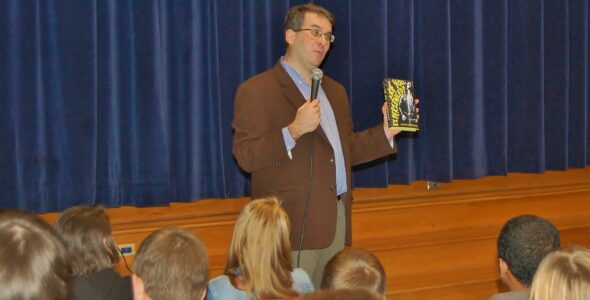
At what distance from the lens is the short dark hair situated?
238 centimetres

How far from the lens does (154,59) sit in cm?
360

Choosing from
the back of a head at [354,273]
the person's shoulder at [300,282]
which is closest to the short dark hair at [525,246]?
the back of a head at [354,273]

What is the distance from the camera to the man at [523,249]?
238cm

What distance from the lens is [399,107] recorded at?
11.1 feet

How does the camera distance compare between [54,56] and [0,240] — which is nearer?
[0,240]

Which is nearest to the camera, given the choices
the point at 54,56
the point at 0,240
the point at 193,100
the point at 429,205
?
the point at 0,240

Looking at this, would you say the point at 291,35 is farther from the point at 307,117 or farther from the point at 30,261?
the point at 30,261

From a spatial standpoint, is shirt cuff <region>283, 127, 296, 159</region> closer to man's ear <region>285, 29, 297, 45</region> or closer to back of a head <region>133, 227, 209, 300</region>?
man's ear <region>285, 29, 297, 45</region>

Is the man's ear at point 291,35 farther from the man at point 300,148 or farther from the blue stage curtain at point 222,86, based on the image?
the blue stage curtain at point 222,86

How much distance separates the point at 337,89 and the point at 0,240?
2.53 m

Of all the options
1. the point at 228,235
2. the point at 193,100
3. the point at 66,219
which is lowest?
the point at 228,235

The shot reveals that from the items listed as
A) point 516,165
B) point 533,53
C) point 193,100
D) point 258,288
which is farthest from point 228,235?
point 533,53

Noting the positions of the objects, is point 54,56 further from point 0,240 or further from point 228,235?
point 0,240

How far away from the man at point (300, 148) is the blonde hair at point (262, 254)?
0.64 m
